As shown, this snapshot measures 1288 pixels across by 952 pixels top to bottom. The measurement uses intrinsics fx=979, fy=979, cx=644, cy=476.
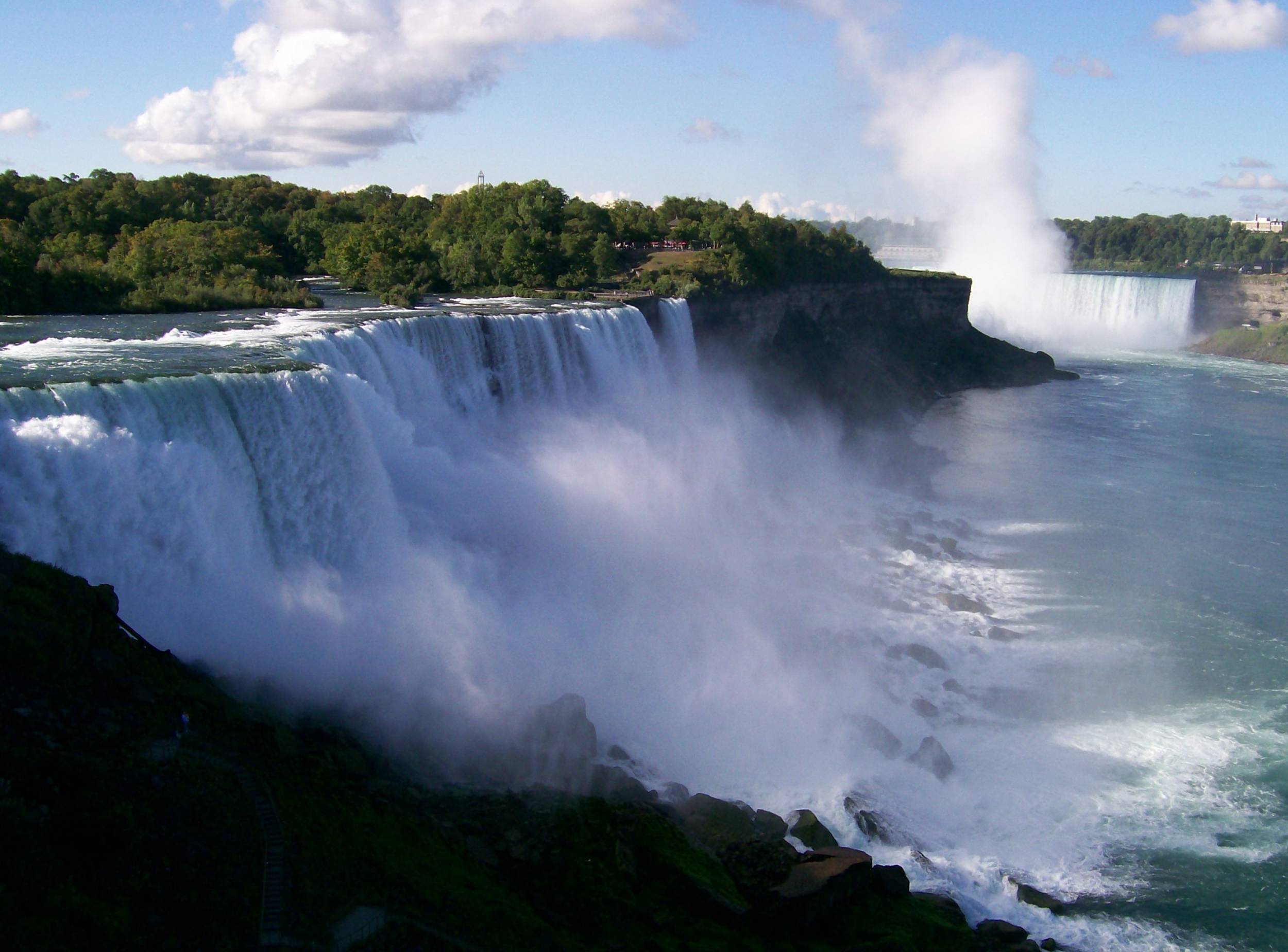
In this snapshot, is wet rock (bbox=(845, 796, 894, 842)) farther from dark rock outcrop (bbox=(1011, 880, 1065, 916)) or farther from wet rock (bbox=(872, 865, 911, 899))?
dark rock outcrop (bbox=(1011, 880, 1065, 916))

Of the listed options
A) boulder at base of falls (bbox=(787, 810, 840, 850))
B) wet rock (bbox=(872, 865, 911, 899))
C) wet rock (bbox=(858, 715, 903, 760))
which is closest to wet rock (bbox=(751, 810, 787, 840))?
boulder at base of falls (bbox=(787, 810, 840, 850))

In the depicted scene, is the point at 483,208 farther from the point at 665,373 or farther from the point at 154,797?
the point at 154,797

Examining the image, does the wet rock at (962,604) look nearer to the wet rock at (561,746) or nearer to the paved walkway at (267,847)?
the wet rock at (561,746)

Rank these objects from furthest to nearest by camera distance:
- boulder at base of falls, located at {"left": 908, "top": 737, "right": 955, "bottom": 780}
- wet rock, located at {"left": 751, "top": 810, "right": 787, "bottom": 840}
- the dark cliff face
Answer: the dark cliff face → boulder at base of falls, located at {"left": 908, "top": 737, "right": 955, "bottom": 780} → wet rock, located at {"left": 751, "top": 810, "right": 787, "bottom": 840}

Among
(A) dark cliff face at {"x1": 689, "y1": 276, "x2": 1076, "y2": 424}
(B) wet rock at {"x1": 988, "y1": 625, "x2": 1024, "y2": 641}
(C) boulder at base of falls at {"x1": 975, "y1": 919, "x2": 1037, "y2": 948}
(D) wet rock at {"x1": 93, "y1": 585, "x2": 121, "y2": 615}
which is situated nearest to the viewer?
(D) wet rock at {"x1": 93, "y1": 585, "x2": 121, "y2": 615}

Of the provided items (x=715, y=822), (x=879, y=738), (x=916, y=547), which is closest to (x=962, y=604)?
(x=916, y=547)

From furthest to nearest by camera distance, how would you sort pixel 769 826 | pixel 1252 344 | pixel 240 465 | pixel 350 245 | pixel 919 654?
pixel 1252 344
pixel 350 245
pixel 919 654
pixel 240 465
pixel 769 826

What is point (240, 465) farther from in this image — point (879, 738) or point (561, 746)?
point (879, 738)
